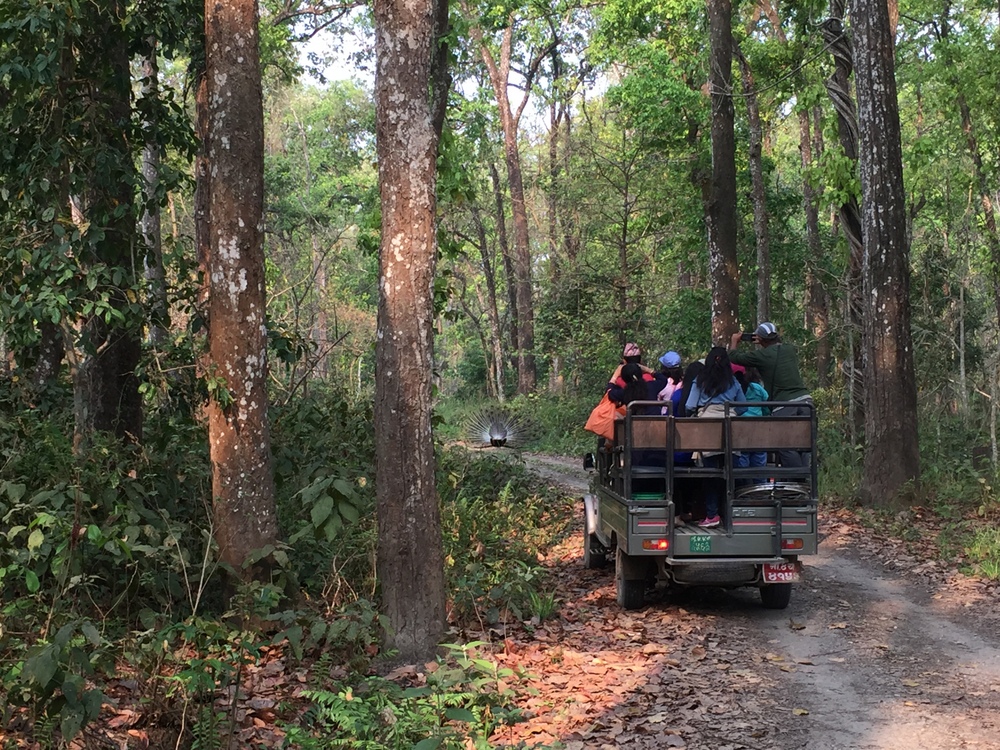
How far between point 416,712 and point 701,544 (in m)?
3.82

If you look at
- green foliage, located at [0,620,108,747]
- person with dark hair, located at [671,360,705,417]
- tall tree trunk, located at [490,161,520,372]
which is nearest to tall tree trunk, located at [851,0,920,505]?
person with dark hair, located at [671,360,705,417]

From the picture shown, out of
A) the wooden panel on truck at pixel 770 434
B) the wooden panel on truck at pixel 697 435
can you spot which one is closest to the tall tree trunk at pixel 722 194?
the wooden panel on truck at pixel 770 434

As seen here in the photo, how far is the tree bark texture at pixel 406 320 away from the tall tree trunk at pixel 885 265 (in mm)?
9099

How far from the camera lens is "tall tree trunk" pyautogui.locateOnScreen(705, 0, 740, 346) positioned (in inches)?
652

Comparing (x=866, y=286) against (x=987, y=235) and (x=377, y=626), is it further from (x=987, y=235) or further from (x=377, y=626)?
(x=987, y=235)

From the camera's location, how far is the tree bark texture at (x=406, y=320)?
679cm

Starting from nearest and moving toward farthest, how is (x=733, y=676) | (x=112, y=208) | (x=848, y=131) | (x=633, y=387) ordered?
(x=733, y=676) → (x=112, y=208) → (x=633, y=387) → (x=848, y=131)

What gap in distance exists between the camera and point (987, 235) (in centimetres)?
2281

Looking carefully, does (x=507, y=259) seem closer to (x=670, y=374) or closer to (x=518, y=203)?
(x=518, y=203)

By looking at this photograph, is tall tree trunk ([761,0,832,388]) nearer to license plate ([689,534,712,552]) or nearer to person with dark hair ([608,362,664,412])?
person with dark hair ([608,362,664,412])

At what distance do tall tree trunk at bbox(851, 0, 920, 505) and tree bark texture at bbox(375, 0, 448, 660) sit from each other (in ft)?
29.9

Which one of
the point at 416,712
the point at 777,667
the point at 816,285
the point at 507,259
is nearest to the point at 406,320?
the point at 416,712

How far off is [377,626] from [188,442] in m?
3.13

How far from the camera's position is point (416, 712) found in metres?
5.62
